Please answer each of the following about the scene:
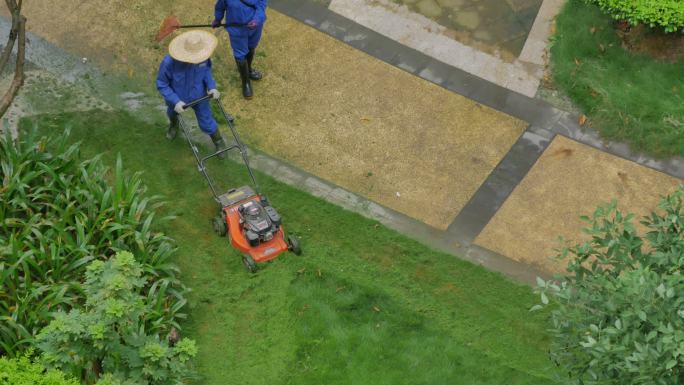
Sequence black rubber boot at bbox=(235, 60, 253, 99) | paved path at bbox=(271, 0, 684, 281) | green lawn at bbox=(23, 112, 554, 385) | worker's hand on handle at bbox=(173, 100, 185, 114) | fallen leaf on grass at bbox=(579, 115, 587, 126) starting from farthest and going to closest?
fallen leaf on grass at bbox=(579, 115, 587, 126) < black rubber boot at bbox=(235, 60, 253, 99) < paved path at bbox=(271, 0, 684, 281) < worker's hand on handle at bbox=(173, 100, 185, 114) < green lawn at bbox=(23, 112, 554, 385)

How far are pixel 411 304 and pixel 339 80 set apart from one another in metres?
3.12

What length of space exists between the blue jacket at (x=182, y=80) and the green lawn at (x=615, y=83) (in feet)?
14.0

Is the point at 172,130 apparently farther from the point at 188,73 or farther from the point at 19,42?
the point at 19,42

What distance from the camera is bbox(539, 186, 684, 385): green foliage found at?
15.7ft

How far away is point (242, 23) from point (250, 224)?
7.53 feet

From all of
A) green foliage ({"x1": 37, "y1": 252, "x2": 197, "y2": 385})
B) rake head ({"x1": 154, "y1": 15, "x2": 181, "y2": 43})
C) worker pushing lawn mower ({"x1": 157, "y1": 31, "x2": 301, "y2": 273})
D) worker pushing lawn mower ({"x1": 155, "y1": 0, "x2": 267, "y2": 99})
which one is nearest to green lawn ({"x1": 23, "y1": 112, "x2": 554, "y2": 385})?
worker pushing lawn mower ({"x1": 157, "y1": 31, "x2": 301, "y2": 273})

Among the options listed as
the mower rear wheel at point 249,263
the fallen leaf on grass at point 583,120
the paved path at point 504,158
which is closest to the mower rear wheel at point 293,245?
the mower rear wheel at point 249,263

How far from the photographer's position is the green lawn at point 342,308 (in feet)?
24.8

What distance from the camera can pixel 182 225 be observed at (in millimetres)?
8492

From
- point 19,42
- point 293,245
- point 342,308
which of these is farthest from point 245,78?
→ point 342,308

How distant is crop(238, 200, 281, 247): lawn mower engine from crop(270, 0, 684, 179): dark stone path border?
9.80 feet

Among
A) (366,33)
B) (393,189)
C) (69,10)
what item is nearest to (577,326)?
(393,189)

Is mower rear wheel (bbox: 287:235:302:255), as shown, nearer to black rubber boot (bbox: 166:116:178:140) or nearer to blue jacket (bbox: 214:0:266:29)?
black rubber boot (bbox: 166:116:178:140)

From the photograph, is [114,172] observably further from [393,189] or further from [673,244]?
[673,244]
